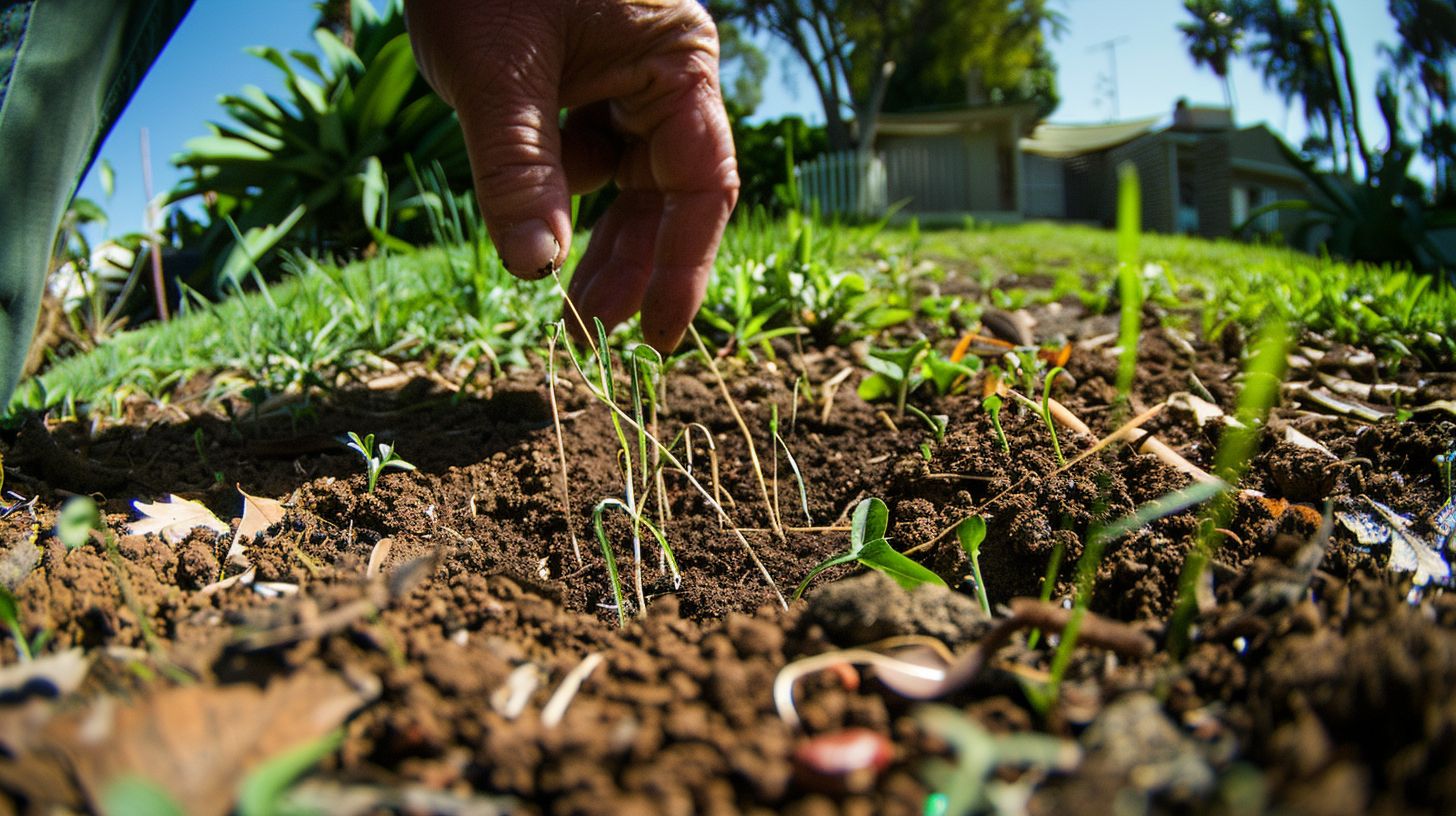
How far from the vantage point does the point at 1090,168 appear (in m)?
28.3

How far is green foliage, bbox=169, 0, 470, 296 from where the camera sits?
5426 millimetres

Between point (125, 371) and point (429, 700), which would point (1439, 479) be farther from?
point (125, 371)

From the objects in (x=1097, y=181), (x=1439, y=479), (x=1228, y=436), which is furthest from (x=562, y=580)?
(x=1097, y=181)

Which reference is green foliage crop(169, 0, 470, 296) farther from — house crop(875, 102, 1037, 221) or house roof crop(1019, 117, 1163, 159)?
house roof crop(1019, 117, 1163, 159)

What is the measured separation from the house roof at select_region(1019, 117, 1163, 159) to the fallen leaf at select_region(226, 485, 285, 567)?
27.6m

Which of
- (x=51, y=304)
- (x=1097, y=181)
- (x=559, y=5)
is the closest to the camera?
(x=559, y=5)

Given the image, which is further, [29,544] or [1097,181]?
[1097,181]

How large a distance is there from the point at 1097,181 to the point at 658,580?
30.4 metres

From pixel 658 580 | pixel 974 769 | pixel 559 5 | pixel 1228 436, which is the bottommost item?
pixel 658 580

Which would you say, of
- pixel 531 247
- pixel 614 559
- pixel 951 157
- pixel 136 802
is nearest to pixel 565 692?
pixel 136 802

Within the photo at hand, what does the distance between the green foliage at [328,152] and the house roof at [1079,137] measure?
78.0ft

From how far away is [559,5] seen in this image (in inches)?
61.5

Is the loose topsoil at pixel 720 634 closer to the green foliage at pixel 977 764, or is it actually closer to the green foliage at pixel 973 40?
the green foliage at pixel 977 764

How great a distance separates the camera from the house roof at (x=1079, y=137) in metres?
27.0
